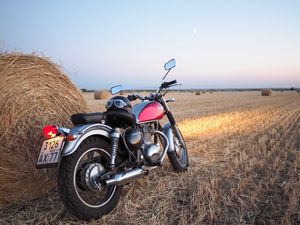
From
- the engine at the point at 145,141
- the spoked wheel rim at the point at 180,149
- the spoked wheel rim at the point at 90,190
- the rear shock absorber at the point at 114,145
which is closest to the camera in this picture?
the spoked wheel rim at the point at 90,190

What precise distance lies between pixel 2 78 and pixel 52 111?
726 mm

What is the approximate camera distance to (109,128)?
4184 mm

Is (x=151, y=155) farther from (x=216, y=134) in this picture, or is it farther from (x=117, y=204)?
(x=216, y=134)

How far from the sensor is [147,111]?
16.5 feet

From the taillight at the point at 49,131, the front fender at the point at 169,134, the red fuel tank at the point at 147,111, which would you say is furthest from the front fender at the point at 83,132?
the front fender at the point at 169,134

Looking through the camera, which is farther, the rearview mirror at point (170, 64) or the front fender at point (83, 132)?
the rearview mirror at point (170, 64)

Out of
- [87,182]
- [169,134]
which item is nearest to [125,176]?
[87,182]

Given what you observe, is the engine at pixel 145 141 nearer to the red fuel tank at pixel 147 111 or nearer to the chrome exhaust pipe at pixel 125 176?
the red fuel tank at pixel 147 111

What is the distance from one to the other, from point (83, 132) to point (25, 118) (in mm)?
1004

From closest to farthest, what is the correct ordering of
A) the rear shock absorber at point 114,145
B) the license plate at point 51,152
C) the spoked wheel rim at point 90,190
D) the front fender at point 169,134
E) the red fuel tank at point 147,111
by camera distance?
the license plate at point 51,152 < the spoked wheel rim at point 90,190 < the rear shock absorber at point 114,145 < the red fuel tank at point 147,111 < the front fender at point 169,134

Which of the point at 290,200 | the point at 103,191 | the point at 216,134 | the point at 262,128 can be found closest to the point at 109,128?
the point at 103,191

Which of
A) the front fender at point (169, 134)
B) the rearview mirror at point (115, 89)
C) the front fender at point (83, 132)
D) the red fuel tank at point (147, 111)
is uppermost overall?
the rearview mirror at point (115, 89)

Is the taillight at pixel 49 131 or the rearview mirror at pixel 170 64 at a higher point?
the rearview mirror at pixel 170 64

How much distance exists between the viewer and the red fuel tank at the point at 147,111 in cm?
491
